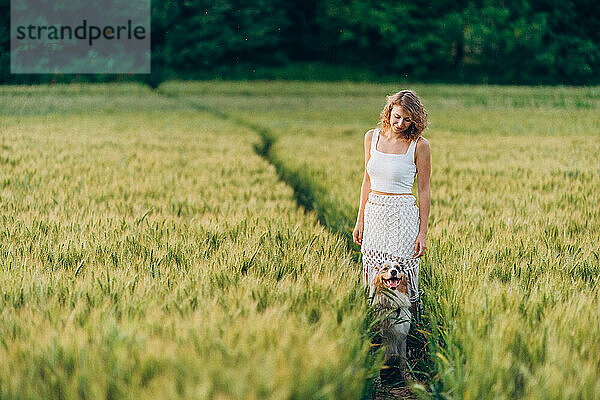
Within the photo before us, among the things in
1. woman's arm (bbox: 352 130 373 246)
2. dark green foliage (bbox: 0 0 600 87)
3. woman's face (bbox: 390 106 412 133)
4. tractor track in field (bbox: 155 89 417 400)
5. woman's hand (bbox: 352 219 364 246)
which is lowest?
tractor track in field (bbox: 155 89 417 400)

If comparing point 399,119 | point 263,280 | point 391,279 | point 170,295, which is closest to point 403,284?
point 391,279

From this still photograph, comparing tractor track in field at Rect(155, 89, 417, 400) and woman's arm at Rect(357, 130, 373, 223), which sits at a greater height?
woman's arm at Rect(357, 130, 373, 223)

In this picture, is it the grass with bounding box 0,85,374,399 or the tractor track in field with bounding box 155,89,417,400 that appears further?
the tractor track in field with bounding box 155,89,417,400

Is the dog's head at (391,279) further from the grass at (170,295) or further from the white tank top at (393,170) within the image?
the white tank top at (393,170)

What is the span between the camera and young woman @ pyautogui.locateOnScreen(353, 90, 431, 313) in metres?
2.82

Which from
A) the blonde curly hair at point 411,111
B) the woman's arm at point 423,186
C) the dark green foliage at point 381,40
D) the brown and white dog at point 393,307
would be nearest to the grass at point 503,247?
the brown and white dog at point 393,307

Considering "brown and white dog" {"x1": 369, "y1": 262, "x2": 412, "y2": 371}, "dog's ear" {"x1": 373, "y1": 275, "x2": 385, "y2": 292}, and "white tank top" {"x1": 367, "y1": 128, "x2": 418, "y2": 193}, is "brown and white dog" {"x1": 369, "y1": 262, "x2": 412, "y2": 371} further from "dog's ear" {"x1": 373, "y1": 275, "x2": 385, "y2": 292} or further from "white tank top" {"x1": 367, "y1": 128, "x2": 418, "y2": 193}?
"white tank top" {"x1": 367, "y1": 128, "x2": 418, "y2": 193}

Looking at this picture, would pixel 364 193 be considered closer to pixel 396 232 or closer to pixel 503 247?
pixel 396 232

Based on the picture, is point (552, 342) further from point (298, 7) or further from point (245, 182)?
point (298, 7)

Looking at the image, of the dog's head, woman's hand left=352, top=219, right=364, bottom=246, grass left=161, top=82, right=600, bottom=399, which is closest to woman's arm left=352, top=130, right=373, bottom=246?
woman's hand left=352, top=219, right=364, bottom=246

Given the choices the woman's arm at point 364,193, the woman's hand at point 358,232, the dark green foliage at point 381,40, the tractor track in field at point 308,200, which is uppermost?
the dark green foliage at point 381,40

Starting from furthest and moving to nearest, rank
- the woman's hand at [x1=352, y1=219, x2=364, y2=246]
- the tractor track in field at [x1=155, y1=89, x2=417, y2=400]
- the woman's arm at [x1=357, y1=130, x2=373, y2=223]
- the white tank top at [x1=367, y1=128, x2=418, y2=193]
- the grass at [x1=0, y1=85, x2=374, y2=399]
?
the woman's hand at [x1=352, y1=219, x2=364, y2=246]
the woman's arm at [x1=357, y1=130, x2=373, y2=223]
the white tank top at [x1=367, y1=128, x2=418, y2=193]
the tractor track in field at [x1=155, y1=89, x2=417, y2=400]
the grass at [x1=0, y1=85, x2=374, y2=399]

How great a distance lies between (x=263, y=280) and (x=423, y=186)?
102 centimetres

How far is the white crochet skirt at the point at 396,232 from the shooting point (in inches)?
112
